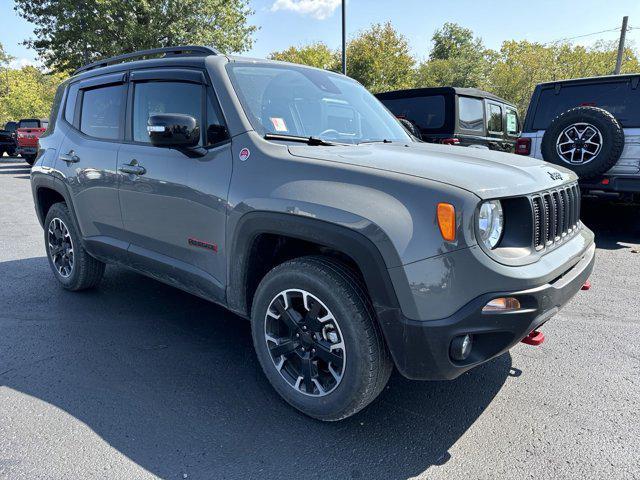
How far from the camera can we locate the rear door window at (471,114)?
8484 millimetres

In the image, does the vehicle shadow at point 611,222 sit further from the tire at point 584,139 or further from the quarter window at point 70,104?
the quarter window at point 70,104

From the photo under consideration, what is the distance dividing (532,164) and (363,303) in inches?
52.4

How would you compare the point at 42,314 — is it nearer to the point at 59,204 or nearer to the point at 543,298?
the point at 59,204

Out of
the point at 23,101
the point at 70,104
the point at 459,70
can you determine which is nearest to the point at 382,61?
the point at 459,70

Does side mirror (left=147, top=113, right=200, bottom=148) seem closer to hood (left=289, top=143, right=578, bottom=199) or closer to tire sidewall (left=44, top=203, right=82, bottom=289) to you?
hood (left=289, top=143, right=578, bottom=199)

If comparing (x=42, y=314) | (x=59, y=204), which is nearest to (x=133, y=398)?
(x=42, y=314)

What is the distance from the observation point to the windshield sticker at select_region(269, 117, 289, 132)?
2801mm

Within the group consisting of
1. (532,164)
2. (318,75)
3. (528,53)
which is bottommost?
(532,164)

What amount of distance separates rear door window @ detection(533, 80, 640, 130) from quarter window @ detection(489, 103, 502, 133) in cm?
269

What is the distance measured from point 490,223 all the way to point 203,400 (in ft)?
5.94

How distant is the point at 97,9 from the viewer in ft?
66.5

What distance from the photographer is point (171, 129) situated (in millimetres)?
2607

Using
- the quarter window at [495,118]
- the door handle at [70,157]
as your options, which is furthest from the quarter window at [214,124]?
the quarter window at [495,118]

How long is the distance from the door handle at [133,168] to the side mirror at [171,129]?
0.55 metres
